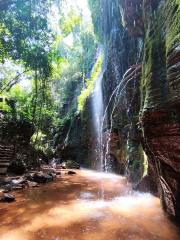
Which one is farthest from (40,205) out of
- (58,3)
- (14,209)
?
(58,3)

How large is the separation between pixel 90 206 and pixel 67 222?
3.45 feet

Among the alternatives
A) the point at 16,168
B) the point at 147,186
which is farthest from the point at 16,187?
the point at 147,186

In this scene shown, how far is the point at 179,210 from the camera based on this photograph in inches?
107

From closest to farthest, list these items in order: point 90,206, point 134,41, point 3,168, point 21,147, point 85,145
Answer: point 90,206 → point 3,168 → point 134,41 → point 21,147 → point 85,145

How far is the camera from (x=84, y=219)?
117 inches

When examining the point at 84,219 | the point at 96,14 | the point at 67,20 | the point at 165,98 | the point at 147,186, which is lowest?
the point at 84,219

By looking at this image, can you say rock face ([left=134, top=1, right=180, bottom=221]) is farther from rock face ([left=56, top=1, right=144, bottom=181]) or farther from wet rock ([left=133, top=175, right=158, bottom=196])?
rock face ([left=56, top=1, right=144, bottom=181])

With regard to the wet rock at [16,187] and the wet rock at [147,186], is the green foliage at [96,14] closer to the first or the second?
the wet rock at [147,186]

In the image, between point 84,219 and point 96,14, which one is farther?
point 96,14

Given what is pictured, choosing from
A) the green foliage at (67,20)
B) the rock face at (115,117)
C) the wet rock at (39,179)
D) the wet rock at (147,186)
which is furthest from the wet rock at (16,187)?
the green foliage at (67,20)

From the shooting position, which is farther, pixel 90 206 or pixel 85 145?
pixel 85 145

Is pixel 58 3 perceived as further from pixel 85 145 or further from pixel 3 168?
pixel 85 145

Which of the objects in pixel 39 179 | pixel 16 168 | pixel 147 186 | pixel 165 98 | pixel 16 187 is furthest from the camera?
pixel 16 168

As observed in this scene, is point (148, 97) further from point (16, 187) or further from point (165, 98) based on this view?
point (16, 187)
